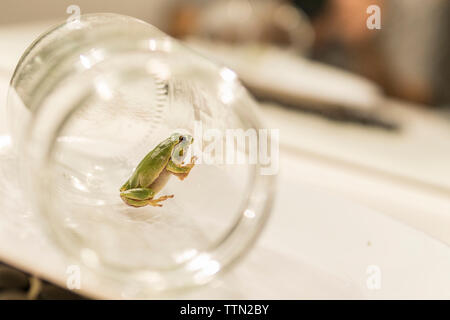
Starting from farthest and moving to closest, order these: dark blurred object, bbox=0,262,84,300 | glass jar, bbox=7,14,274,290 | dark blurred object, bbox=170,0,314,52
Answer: dark blurred object, bbox=170,0,314,52 → dark blurred object, bbox=0,262,84,300 → glass jar, bbox=7,14,274,290

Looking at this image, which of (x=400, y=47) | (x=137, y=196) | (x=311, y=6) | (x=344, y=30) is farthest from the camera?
(x=311, y=6)

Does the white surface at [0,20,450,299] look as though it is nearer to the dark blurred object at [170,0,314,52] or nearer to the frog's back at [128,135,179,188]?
the frog's back at [128,135,179,188]

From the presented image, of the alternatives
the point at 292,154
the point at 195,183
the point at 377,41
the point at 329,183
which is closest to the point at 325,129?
the point at 292,154

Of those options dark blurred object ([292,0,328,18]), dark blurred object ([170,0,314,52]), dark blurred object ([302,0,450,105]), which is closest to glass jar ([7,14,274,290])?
dark blurred object ([302,0,450,105])

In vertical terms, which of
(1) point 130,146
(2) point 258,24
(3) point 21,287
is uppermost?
(2) point 258,24

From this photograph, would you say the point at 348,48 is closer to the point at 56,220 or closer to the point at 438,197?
the point at 438,197

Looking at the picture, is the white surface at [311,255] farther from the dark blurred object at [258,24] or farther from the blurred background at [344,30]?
the dark blurred object at [258,24]

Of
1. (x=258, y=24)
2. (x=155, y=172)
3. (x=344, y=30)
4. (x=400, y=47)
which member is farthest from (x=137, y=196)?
(x=258, y=24)

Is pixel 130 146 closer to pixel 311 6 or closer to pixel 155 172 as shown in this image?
pixel 155 172

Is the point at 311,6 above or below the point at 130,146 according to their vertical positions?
above
